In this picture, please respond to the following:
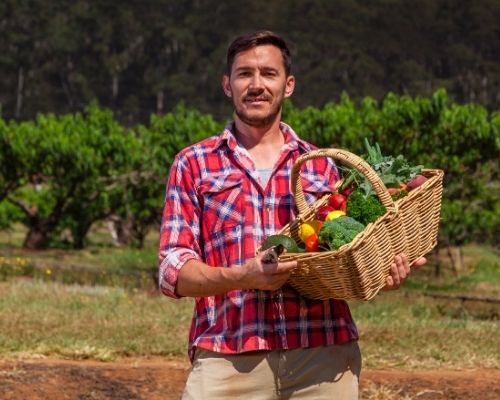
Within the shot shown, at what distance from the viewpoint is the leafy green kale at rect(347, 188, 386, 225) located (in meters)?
3.45

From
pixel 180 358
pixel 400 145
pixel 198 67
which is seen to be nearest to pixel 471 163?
pixel 400 145

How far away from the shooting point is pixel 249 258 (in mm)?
3545

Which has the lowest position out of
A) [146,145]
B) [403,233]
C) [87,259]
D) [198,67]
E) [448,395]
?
[448,395]

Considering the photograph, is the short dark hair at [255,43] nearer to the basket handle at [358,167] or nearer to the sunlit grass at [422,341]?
the basket handle at [358,167]

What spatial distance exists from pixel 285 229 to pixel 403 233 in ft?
1.17

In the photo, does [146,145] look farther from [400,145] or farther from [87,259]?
[400,145]

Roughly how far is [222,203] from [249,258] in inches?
7.3

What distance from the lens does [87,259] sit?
28.9m

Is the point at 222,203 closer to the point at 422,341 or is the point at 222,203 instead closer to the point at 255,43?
the point at 255,43

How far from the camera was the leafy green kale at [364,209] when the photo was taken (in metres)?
A: 3.45

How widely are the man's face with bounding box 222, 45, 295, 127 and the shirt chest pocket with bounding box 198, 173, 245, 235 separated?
191mm

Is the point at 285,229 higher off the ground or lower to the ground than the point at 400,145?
lower

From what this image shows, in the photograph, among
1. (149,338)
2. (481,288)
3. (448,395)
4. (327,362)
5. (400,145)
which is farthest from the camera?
(481,288)

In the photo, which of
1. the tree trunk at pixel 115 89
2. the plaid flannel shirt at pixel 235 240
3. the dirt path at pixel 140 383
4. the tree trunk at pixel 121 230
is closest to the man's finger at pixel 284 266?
the plaid flannel shirt at pixel 235 240
